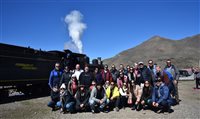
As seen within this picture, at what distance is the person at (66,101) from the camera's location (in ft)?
27.1

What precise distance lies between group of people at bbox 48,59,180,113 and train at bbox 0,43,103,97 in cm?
412

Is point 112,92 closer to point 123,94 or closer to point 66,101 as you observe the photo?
point 123,94

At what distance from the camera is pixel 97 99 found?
8.42m

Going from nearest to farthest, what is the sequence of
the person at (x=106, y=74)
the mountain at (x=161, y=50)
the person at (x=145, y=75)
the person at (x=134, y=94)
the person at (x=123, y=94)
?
the person at (x=134, y=94)
the person at (x=145, y=75)
the person at (x=123, y=94)
the person at (x=106, y=74)
the mountain at (x=161, y=50)

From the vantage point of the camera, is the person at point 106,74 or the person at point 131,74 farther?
the person at point 106,74

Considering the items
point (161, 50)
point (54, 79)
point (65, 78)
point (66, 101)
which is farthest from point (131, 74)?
point (161, 50)

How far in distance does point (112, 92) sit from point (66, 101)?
2004mm

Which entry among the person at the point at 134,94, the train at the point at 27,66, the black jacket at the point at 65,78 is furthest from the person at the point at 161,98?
the train at the point at 27,66

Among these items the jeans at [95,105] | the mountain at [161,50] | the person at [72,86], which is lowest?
the jeans at [95,105]

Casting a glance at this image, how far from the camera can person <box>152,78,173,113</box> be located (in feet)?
26.6

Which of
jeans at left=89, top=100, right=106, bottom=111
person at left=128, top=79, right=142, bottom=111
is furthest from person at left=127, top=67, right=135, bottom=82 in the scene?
jeans at left=89, top=100, right=106, bottom=111

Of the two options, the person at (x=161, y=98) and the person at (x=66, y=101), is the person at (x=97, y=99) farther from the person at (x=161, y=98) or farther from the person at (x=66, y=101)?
the person at (x=161, y=98)

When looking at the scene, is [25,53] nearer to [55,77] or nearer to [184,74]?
[55,77]

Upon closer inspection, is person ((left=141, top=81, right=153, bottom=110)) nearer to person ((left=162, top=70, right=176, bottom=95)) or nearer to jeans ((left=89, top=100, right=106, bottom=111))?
person ((left=162, top=70, right=176, bottom=95))
